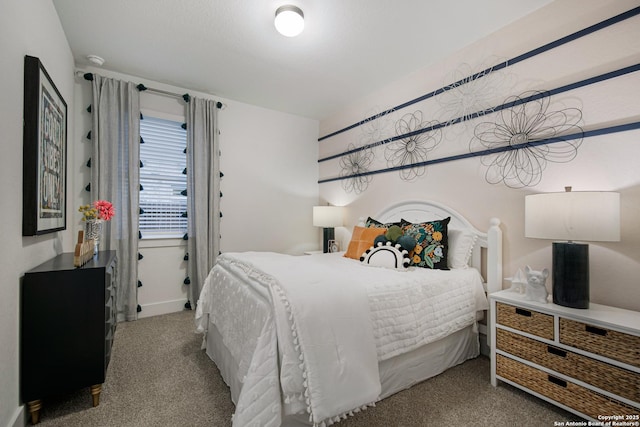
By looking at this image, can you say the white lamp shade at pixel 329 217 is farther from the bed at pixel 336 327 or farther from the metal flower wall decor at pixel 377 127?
the bed at pixel 336 327

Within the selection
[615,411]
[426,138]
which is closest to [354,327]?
[615,411]

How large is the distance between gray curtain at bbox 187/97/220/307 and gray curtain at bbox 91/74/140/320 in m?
0.56

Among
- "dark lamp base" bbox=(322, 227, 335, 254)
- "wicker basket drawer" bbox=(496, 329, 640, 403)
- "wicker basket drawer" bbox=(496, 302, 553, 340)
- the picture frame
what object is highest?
the picture frame

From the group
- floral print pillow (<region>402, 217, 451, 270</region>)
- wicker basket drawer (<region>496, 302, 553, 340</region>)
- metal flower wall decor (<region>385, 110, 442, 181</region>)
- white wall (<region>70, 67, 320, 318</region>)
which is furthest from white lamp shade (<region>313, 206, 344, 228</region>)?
wicker basket drawer (<region>496, 302, 553, 340</region>)

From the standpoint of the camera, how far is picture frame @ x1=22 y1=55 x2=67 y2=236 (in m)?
1.58

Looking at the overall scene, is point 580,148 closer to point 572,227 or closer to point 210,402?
point 572,227

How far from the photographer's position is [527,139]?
218 cm

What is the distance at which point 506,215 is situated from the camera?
229 cm

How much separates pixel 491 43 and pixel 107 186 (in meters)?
3.91

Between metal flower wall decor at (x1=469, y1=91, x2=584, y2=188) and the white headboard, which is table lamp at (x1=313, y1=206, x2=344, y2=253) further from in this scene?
metal flower wall decor at (x1=469, y1=91, x2=584, y2=188)

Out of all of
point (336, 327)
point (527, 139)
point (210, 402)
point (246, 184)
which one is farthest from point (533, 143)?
point (246, 184)

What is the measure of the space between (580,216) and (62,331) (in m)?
2.93

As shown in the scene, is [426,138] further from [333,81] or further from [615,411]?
[615,411]

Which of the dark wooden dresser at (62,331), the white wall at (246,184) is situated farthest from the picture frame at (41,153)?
the white wall at (246,184)
